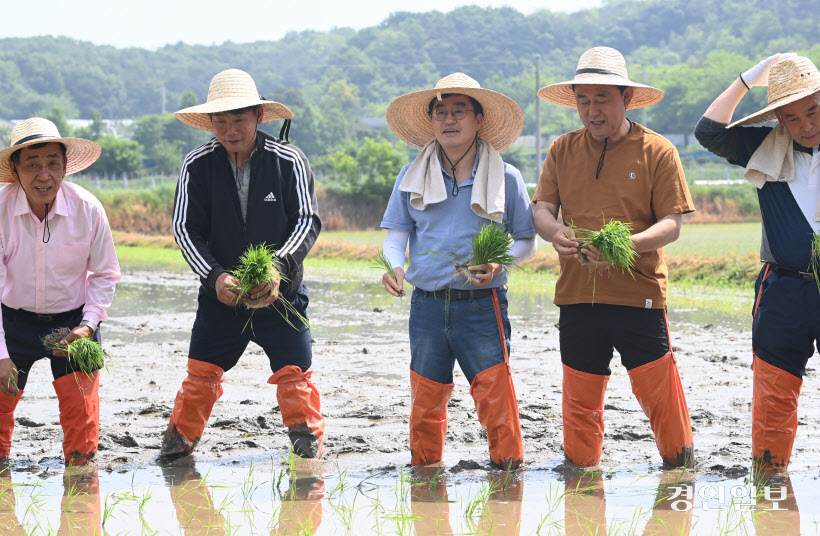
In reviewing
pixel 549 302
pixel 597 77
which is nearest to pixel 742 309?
pixel 549 302

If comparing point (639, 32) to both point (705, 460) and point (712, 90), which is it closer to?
point (712, 90)

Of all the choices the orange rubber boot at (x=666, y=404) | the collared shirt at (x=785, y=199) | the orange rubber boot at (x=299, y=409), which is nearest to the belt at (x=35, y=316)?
the orange rubber boot at (x=299, y=409)

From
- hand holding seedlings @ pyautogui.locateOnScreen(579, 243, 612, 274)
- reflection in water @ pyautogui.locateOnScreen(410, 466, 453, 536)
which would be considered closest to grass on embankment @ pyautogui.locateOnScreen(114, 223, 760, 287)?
reflection in water @ pyautogui.locateOnScreen(410, 466, 453, 536)

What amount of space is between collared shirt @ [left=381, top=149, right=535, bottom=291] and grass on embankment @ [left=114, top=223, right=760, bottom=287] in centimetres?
719

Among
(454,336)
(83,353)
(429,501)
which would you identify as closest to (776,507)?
(429,501)

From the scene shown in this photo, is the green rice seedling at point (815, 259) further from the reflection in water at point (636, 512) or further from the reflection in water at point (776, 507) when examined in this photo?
the reflection in water at point (636, 512)

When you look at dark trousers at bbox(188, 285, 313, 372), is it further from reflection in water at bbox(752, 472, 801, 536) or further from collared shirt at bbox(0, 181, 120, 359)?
reflection in water at bbox(752, 472, 801, 536)

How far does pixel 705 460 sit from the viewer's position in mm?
5035

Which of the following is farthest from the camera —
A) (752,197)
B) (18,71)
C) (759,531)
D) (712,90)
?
(18,71)

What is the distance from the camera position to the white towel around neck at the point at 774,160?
446cm

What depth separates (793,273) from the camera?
14.6ft

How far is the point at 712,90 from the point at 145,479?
77073 millimetres

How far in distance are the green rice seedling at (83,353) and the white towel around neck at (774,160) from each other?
343 centimetres

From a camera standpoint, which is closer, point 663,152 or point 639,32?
point 663,152
